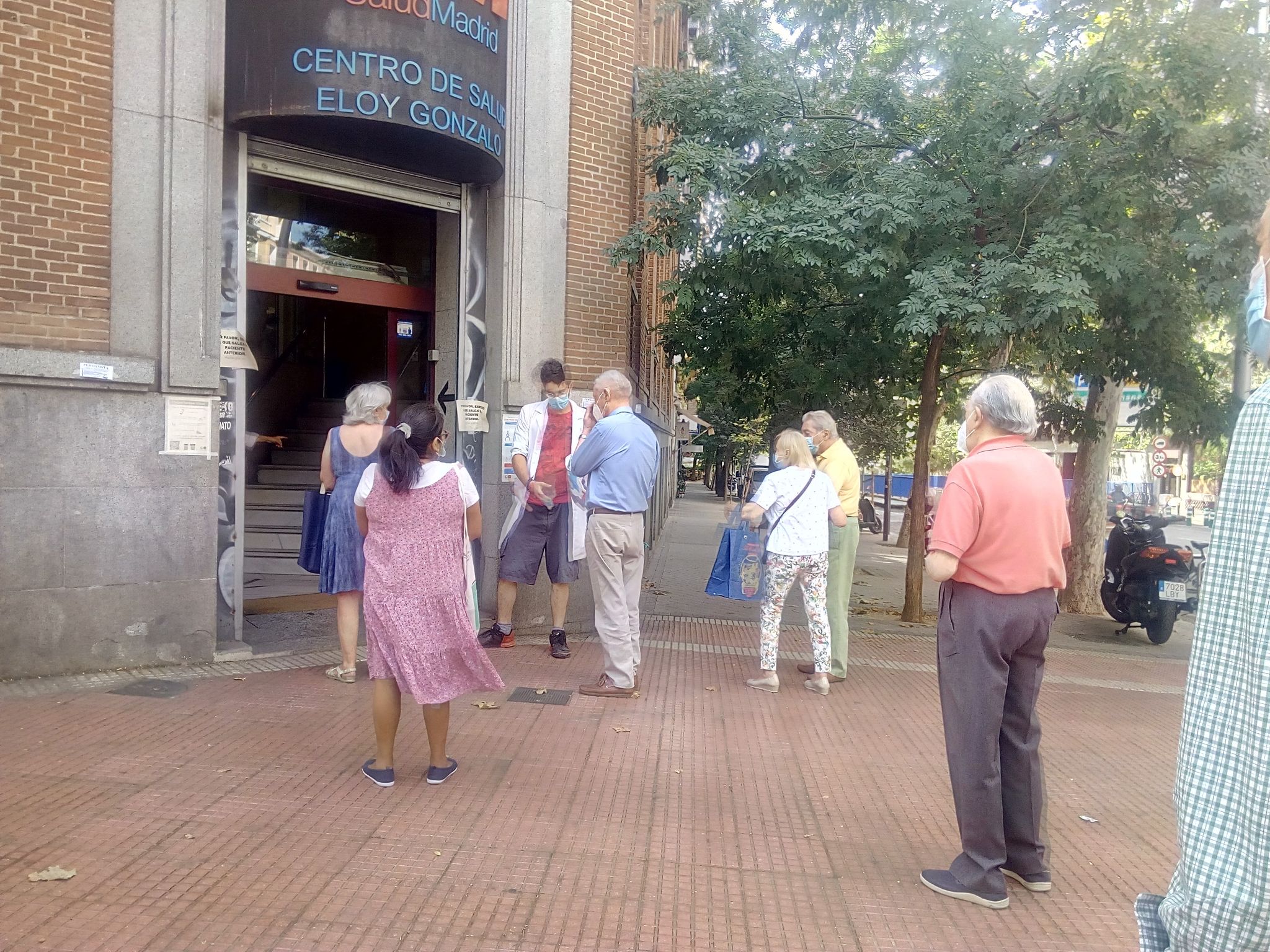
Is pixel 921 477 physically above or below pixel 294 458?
above

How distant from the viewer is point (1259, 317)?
172 centimetres

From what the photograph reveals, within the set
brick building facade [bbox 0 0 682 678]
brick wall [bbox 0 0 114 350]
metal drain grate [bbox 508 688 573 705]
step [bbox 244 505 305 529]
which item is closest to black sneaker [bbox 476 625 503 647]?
brick building facade [bbox 0 0 682 678]

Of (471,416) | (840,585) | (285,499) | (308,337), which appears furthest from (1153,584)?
(308,337)

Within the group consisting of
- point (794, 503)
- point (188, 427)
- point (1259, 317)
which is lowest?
point (794, 503)

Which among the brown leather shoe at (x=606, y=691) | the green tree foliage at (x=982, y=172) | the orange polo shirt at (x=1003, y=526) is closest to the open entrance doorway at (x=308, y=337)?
the green tree foliage at (x=982, y=172)

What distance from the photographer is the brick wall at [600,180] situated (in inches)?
333

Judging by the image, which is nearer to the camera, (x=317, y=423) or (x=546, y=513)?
(x=546, y=513)

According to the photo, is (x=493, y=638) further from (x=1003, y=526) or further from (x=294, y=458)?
(x=294, y=458)

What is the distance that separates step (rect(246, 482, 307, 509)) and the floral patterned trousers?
6.37 meters

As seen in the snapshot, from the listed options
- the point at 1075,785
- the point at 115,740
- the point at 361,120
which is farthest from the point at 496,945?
the point at 361,120

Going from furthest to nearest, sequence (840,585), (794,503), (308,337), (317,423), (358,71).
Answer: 1. (308,337)
2. (317,423)
3. (840,585)
4. (358,71)
5. (794,503)

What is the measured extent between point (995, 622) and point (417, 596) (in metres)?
2.35

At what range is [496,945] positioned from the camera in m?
3.14

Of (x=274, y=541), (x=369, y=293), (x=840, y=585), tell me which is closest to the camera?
(x=840, y=585)
